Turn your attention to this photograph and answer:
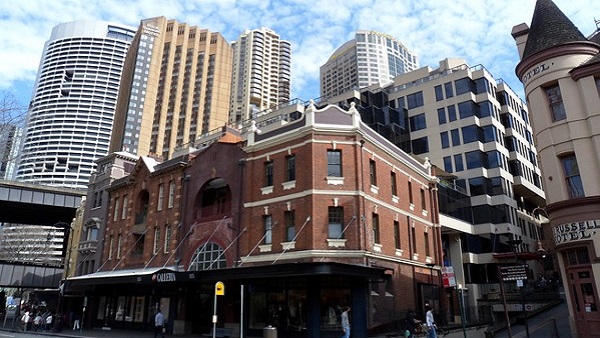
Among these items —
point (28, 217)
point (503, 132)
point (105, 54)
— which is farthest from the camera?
point (105, 54)

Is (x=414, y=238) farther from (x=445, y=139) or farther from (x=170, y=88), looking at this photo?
(x=170, y=88)

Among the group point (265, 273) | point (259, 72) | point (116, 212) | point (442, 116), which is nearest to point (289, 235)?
point (265, 273)

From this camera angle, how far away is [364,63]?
165500mm

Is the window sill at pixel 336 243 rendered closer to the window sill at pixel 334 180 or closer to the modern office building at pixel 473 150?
the window sill at pixel 334 180

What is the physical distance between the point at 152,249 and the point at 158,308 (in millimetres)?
5042

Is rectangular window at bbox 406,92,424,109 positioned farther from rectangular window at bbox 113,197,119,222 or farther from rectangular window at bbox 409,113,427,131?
rectangular window at bbox 113,197,119,222

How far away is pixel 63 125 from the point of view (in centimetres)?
14212

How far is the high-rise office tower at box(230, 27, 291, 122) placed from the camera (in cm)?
15688

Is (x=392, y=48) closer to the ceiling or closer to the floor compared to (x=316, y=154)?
closer to the ceiling

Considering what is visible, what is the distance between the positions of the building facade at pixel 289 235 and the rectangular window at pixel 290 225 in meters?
0.06

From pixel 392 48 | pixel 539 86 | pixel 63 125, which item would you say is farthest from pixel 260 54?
pixel 539 86

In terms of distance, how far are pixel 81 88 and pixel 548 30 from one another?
163 metres

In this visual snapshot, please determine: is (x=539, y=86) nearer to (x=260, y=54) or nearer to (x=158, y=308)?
(x=158, y=308)

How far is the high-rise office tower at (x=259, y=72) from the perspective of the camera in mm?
156875
